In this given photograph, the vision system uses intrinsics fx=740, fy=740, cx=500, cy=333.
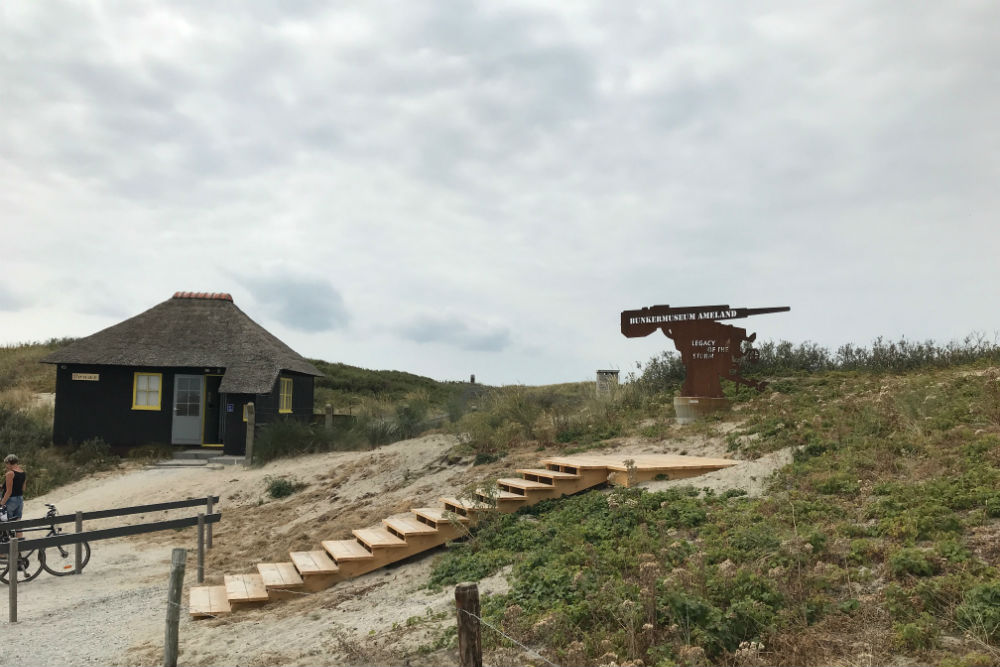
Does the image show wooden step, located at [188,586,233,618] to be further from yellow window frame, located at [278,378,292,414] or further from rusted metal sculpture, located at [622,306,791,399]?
yellow window frame, located at [278,378,292,414]

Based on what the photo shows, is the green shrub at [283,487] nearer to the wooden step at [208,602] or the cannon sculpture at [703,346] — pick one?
the wooden step at [208,602]

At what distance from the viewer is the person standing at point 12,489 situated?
11773mm

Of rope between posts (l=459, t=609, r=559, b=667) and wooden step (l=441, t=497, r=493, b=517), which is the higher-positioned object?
wooden step (l=441, t=497, r=493, b=517)

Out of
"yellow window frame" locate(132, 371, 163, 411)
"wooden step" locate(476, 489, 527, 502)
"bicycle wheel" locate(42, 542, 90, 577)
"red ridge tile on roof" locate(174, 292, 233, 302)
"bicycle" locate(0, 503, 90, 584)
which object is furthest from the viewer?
"red ridge tile on roof" locate(174, 292, 233, 302)

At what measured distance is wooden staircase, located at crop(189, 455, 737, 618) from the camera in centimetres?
832

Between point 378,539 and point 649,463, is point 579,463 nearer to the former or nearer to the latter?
point 649,463

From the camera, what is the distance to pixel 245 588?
833 centimetres

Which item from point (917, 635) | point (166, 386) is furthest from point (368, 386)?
point (917, 635)

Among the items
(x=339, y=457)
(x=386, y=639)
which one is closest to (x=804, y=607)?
(x=386, y=639)

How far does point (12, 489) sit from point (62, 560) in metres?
1.49

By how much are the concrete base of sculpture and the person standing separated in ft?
37.5

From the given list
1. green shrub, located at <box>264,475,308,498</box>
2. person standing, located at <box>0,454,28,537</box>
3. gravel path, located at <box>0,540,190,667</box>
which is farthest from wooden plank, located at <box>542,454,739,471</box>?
person standing, located at <box>0,454,28,537</box>

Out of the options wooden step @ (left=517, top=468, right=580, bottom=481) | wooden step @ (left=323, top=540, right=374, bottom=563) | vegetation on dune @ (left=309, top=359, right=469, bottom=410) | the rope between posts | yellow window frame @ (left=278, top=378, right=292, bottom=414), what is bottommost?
wooden step @ (left=323, top=540, right=374, bottom=563)

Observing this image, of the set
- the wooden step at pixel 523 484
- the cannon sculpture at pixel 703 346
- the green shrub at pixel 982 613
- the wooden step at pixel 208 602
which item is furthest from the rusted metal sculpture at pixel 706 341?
the green shrub at pixel 982 613
